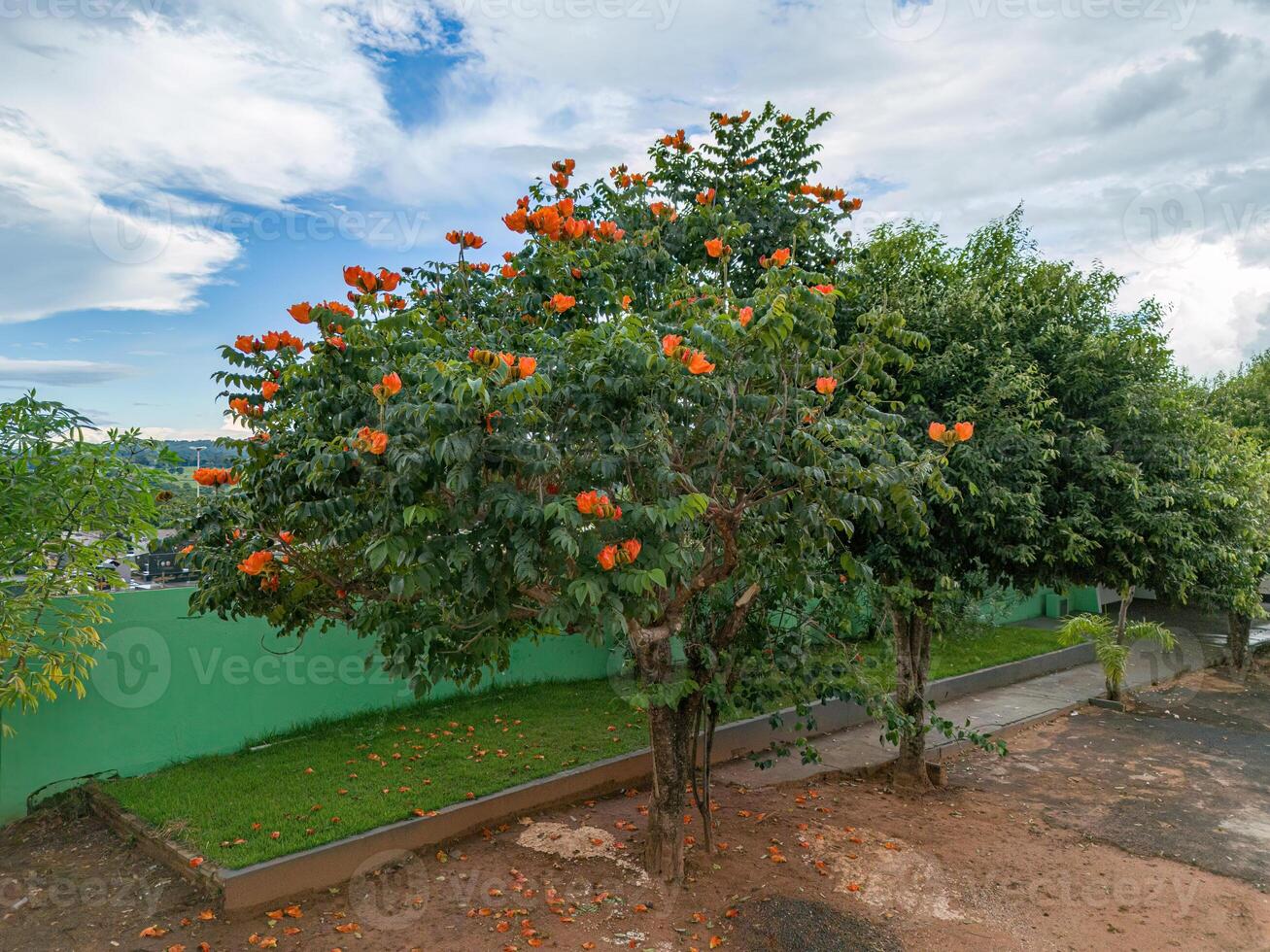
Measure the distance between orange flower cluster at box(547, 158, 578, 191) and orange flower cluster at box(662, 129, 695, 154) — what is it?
116 cm

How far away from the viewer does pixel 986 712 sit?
33.2 ft

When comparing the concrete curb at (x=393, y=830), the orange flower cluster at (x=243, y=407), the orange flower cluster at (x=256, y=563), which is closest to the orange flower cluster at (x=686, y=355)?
the orange flower cluster at (x=256, y=563)

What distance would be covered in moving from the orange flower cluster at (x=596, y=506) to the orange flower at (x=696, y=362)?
0.64 meters

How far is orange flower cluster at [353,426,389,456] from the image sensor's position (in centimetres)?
335

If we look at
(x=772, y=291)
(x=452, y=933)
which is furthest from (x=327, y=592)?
(x=772, y=291)

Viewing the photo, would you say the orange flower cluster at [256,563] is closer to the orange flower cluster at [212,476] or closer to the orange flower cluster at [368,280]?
the orange flower cluster at [212,476]

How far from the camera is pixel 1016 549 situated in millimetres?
6168

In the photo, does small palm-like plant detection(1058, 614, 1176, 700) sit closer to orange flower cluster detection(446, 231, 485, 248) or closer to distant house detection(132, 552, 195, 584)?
orange flower cluster detection(446, 231, 485, 248)

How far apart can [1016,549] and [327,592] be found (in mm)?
4711

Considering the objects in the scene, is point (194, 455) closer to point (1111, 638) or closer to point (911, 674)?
point (911, 674)

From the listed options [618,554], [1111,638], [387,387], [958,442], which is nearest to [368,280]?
[387,387]

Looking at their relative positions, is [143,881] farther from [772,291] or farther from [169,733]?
[772,291]

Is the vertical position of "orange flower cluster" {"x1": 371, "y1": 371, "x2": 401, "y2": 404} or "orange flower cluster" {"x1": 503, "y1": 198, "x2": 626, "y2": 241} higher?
"orange flower cluster" {"x1": 503, "y1": 198, "x2": 626, "y2": 241}

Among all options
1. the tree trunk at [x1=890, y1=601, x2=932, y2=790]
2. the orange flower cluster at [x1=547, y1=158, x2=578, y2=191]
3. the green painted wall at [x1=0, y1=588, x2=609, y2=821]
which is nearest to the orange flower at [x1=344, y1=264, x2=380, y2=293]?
the orange flower cluster at [x1=547, y1=158, x2=578, y2=191]
